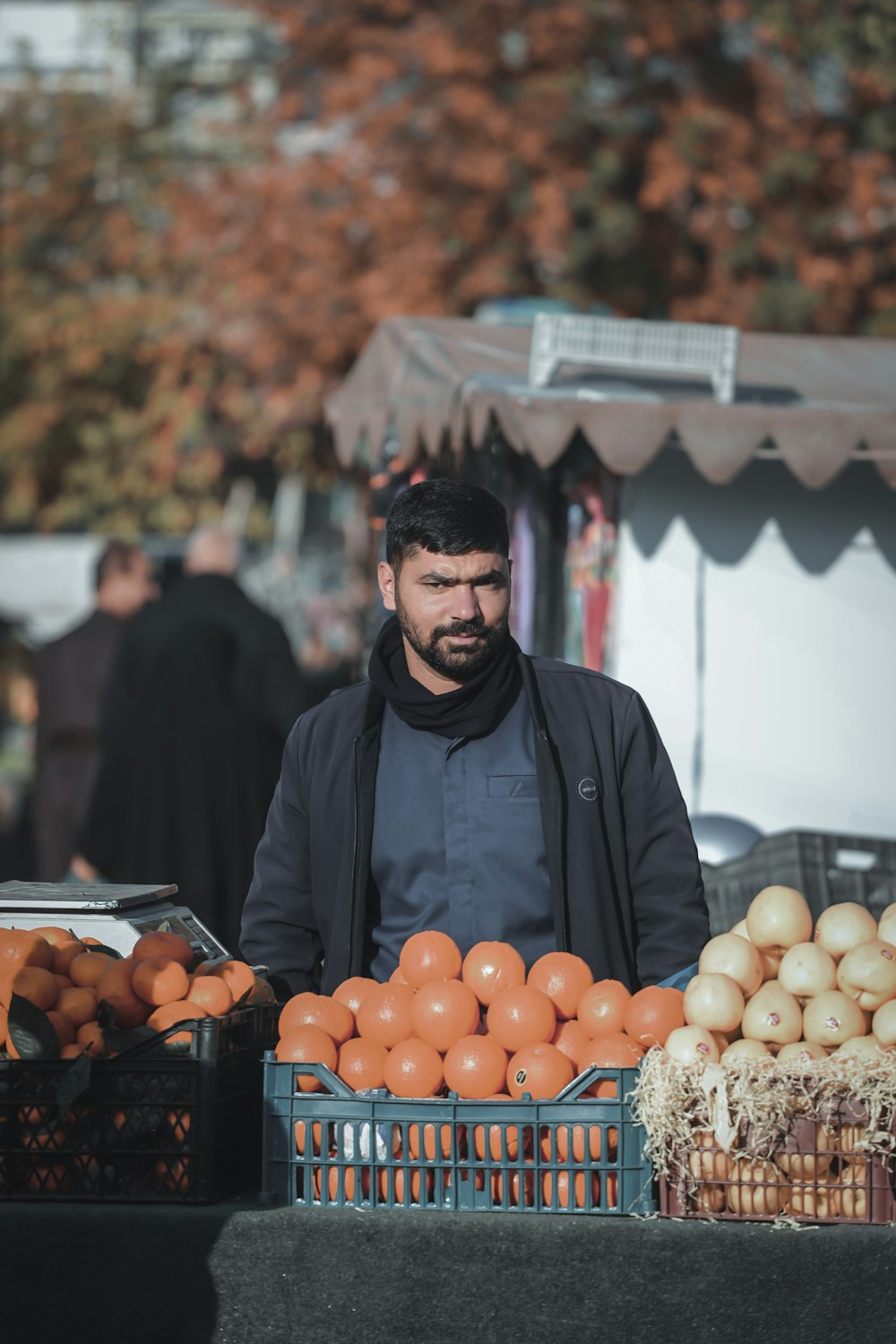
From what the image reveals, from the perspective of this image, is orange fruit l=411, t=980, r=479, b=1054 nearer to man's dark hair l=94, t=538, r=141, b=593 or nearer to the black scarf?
the black scarf

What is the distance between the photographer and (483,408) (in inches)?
228

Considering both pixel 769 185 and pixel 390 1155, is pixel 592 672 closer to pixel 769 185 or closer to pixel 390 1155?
pixel 390 1155

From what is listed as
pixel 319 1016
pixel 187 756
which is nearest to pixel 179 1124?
pixel 319 1016

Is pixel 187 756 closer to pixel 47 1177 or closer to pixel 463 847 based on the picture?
pixel 463 847

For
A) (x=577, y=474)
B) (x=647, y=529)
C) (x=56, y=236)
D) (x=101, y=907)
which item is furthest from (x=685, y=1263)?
(x=56, y=236)

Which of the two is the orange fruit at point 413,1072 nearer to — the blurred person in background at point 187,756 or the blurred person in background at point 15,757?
Answer: the blurred person in background at point 187,756

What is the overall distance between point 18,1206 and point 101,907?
2.18ft

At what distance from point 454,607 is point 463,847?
486 mm

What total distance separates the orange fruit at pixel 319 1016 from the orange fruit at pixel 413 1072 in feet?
0.42

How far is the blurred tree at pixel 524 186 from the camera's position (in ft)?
41.7

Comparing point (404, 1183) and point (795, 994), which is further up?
point (795, 994)

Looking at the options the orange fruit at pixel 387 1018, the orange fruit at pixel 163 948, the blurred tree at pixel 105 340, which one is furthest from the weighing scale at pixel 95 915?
the blurred tree at pixel 105 340

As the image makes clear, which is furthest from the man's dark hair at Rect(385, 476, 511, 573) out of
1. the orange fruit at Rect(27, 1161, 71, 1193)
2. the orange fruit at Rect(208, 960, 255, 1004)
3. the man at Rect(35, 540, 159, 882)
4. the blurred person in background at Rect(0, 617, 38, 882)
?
the blurred person in background at Rect(0, 617, 38, 882)

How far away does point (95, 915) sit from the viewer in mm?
3201
